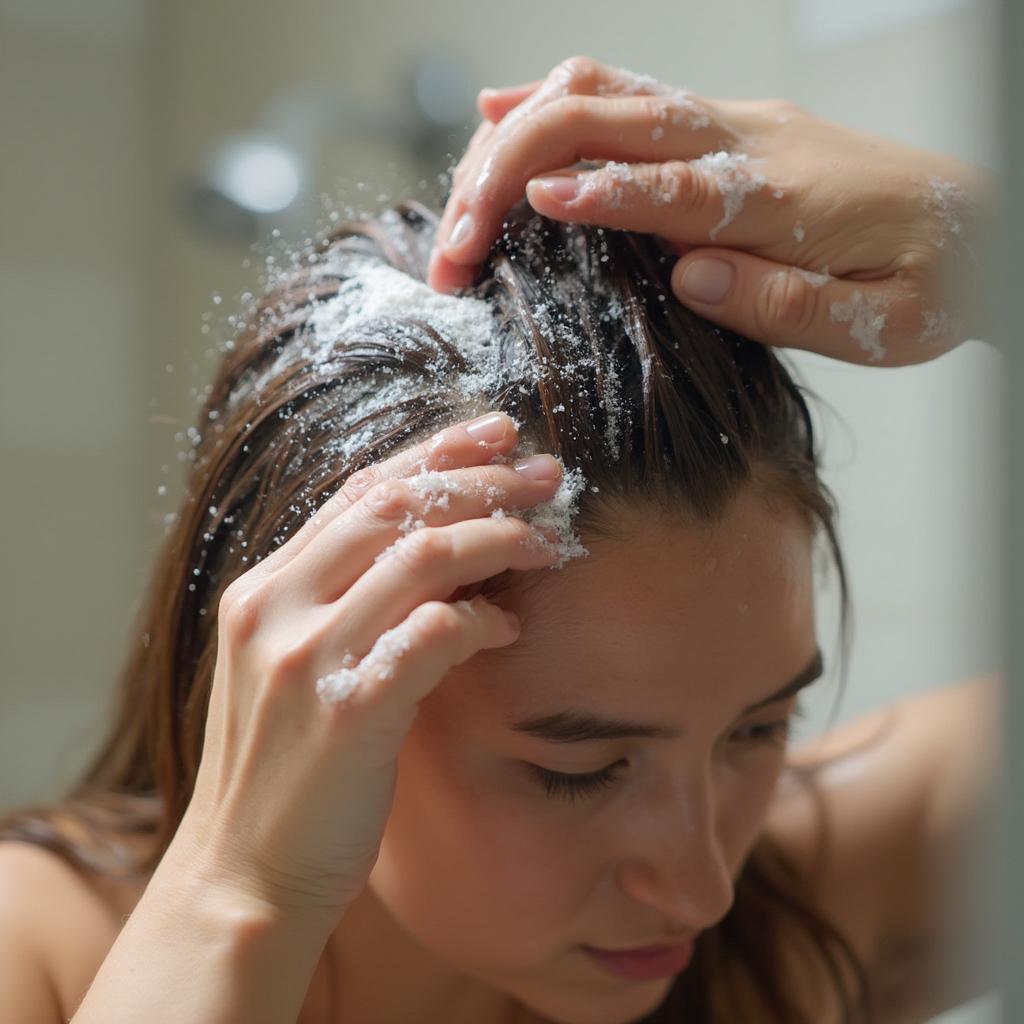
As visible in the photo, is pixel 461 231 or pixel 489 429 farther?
pixel 461 231

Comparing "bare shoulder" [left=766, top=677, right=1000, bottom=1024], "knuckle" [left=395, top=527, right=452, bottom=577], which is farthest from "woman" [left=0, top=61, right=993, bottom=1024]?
"bare shoulder" [left=766, top=677, right=1000, bottom=1024]

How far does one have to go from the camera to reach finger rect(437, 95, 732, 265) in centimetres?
68

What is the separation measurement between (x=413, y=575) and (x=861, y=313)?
0.31 m

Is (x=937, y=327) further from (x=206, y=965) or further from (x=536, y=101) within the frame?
(x=206, y=965)

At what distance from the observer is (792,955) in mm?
1050

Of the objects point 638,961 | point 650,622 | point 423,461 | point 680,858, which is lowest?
point 638,961

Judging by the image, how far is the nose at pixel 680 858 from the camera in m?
0.65

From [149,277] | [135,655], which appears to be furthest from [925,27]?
[149,277]

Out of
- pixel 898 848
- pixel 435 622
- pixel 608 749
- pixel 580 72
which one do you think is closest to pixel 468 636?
pixel 435 622

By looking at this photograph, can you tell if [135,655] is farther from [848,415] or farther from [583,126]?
[848,415]

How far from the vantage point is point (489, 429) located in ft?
1.96

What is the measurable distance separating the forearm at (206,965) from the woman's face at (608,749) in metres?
0.10

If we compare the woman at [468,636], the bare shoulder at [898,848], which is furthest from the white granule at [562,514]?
the bare shoulder at [898,848]

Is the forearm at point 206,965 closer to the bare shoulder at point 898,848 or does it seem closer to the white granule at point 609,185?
the white granule at point 609,185
